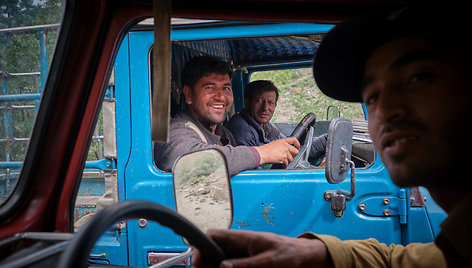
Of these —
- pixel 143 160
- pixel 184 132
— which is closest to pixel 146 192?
pixel 143 160

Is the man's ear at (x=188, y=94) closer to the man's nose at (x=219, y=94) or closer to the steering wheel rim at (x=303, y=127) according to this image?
the man's nose at (x=219, y=94)

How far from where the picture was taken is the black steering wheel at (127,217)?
0.63m

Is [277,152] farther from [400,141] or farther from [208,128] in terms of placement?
[400,141]

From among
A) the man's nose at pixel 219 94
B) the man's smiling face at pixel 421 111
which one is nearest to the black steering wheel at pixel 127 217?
the man's smiling face at pixel 421 111

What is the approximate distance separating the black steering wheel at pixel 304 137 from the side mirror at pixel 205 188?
0.78m

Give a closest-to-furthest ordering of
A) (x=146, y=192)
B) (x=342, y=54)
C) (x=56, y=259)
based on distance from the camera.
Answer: (x=56, y=259), (x=342, y=54), (x=146, y=192)

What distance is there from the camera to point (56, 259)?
2.97ft

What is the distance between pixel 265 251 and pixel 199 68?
5.69 ft

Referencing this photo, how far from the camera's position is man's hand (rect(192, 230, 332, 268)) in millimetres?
1012

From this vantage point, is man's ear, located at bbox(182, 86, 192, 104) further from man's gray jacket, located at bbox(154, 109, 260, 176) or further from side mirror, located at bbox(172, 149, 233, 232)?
side mirror, located at bbox(172, 149, 233, 232)

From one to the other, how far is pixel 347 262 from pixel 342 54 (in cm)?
76

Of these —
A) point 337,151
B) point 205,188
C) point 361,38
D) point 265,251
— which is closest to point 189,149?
point 205,188

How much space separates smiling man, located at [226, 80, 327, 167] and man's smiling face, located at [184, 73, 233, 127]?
35 centimetres

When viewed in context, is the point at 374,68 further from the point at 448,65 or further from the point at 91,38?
the point at 91,38
